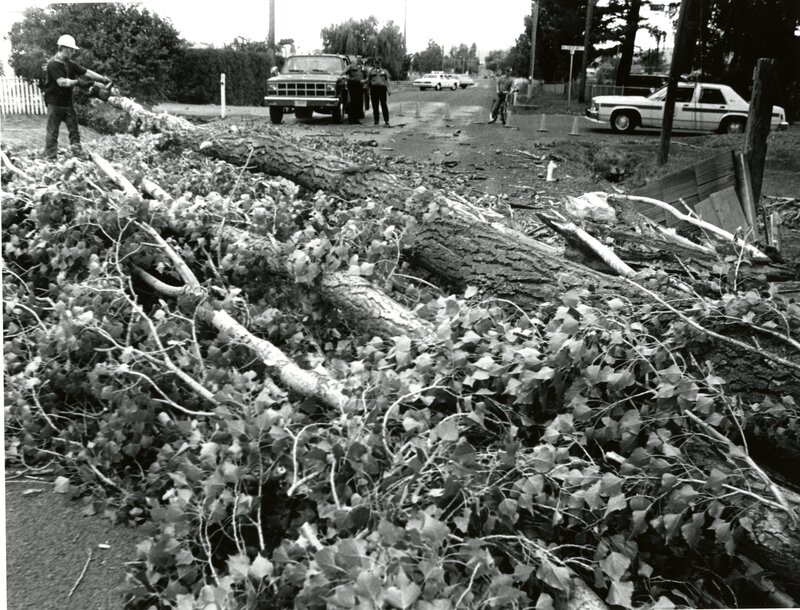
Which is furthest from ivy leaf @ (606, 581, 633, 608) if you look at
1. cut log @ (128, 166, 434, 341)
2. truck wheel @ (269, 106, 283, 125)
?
truck wheel @ (269, 106, 283, 125)

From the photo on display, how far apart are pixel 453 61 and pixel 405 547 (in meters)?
4.19

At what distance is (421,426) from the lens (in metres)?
2.33

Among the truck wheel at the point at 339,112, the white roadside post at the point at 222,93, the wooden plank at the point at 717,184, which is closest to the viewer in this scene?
the wooden plank at the point at 717,184

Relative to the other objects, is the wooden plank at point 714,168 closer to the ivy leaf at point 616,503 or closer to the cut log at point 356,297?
the cut log at point 356,297

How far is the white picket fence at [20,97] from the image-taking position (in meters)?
3.96

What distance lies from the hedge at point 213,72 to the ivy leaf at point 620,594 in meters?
4.84

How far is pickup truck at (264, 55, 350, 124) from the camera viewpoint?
1454 cm

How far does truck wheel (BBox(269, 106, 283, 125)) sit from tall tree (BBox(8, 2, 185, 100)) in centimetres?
737

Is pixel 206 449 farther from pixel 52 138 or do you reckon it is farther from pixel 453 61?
pixel 52 138

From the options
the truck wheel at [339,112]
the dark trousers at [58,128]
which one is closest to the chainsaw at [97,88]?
the dark trousers at [58,128]

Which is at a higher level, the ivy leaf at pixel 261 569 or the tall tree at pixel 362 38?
the tall tree at pixel 362 38

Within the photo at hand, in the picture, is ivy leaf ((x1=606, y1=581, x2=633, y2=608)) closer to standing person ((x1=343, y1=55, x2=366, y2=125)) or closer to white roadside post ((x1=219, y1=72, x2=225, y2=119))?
white roadside post ((x1=219, y1=72, x2=225, y2=119))

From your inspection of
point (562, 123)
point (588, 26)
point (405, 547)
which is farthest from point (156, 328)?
point (562, 123)

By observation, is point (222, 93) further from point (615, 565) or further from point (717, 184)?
point (615, 565)
